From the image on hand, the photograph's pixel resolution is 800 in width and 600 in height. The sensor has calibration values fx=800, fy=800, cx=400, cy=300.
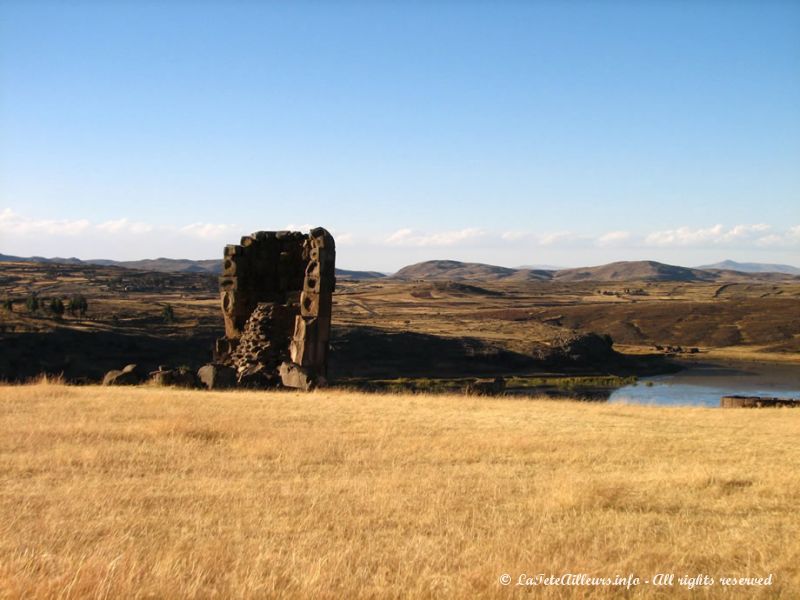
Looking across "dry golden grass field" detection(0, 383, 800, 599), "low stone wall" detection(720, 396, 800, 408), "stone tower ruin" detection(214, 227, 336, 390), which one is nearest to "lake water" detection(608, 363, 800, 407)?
"low stone wall" detection(720, 396, 800, 408)

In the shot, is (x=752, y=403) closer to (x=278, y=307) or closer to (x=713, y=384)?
(x=278, y=307)

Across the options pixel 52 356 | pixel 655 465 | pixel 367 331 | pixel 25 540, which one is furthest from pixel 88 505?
pixel 367 331

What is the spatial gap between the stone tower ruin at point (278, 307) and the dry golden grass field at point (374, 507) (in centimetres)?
883

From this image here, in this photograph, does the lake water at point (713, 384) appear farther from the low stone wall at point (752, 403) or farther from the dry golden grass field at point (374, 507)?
the dry golden grass field at point (374, 507)

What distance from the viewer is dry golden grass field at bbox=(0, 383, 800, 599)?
544 cm

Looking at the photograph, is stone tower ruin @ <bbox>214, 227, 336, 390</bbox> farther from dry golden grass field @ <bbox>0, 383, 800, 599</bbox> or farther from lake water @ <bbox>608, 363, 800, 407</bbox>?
lake water @ <bbox>608, 363, 800, 407</bbox>

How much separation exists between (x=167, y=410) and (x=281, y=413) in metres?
2.08

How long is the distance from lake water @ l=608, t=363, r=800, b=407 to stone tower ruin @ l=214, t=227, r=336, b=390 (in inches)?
681

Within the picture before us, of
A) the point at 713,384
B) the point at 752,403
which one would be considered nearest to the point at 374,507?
the point at 752,403

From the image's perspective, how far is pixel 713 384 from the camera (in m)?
48.5

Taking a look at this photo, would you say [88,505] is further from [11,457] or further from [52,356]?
[52,356]

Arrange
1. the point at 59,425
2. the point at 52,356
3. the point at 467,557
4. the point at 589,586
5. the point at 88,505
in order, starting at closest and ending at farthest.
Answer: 1. the point at 589,586
2. the point at 467,557
3. the point at 88,505
4. the point at 59,425
5. the point at 52,356

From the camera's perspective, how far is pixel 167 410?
14.7 metres

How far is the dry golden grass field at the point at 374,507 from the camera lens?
5441 millimetres
